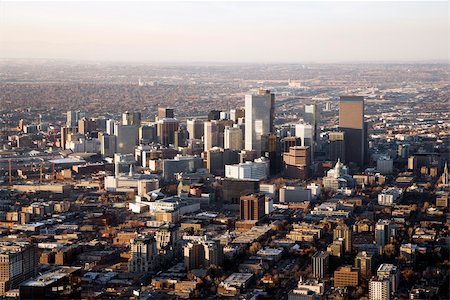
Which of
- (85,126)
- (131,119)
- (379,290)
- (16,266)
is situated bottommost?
(379,290)

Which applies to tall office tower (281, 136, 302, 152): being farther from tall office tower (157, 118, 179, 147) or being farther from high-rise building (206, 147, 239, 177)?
tall office tower (157, 118, 179, 147)

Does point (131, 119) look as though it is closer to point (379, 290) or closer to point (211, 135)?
point (211, 135)

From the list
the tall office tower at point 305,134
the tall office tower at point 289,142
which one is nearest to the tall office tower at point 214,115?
the tall office tower at point 305,134

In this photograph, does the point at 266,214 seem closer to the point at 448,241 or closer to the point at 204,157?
the point at 448,241

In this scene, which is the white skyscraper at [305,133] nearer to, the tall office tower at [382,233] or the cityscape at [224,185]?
the cityscape at [224,185]

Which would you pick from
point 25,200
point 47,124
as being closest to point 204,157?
point 25,200

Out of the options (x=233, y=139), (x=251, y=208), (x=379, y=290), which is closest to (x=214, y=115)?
(x=233, y=139)
